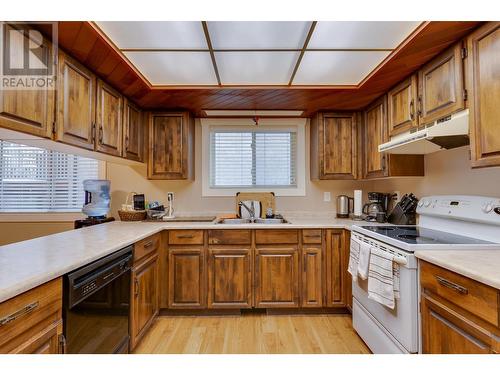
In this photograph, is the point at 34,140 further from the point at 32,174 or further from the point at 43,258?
the point at 32,174

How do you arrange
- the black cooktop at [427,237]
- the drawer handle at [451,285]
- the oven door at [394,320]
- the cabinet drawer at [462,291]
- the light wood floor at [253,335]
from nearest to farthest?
the cabinet drawer at [462,291]
the drawer handle at [451,285]
the oven door at [394,320]
the black cooktop at [427,237]
the light wood floor at [253,335]

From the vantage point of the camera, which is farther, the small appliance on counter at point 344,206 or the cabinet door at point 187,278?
the small appliance on counter at point 344,206

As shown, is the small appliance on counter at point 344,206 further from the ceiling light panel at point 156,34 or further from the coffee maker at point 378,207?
the ceiling light panel at point 156,34

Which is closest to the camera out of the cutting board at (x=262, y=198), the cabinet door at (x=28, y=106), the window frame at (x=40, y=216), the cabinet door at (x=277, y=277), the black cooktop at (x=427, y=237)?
the cabinet door at (x=28, y=106)

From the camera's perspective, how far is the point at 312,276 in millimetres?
2396

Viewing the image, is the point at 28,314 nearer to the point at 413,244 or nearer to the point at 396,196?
the point at 413,244

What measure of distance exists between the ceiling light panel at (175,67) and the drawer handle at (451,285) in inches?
76.7

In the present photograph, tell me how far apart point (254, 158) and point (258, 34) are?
1.71 m

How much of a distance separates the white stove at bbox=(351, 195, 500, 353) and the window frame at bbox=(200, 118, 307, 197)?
3.68 feet

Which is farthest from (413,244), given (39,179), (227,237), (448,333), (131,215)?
(39,179)

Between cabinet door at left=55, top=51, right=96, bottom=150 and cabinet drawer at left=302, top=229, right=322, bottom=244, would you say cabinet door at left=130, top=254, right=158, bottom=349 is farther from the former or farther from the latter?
cabinet drawer at left=302, top=229, right=322, bottom=244

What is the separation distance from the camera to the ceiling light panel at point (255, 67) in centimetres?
178

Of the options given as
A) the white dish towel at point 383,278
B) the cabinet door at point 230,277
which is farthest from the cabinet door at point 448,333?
the cabinet door at point 230,277
